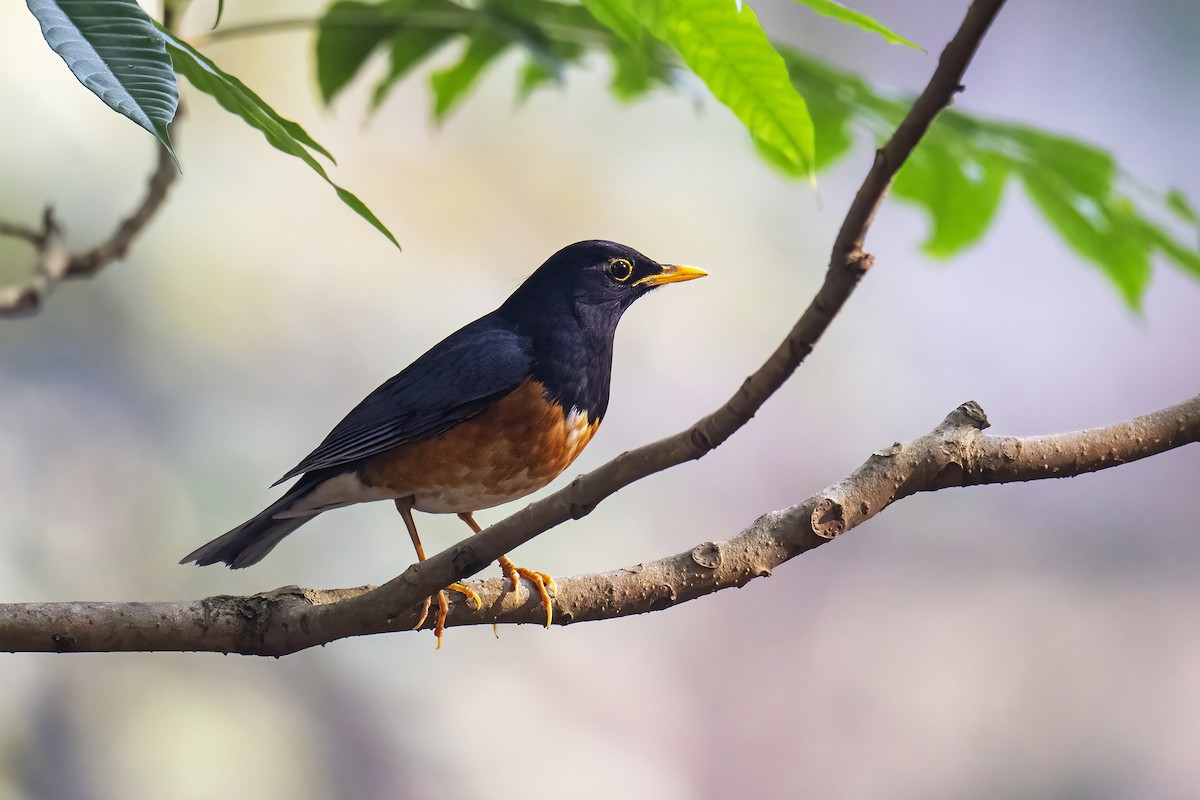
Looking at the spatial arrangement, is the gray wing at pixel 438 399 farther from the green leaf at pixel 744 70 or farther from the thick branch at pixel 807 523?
the green leaf at pixel 744 70

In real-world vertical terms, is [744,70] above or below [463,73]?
above

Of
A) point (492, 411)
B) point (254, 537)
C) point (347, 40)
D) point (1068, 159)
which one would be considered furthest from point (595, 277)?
point (1068, 159)

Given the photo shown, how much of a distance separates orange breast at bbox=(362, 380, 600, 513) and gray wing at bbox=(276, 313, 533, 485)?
0.06 ft

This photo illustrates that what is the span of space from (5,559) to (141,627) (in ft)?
6.01

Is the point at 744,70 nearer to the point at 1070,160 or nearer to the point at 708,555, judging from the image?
the point at 708,555

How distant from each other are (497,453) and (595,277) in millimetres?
286

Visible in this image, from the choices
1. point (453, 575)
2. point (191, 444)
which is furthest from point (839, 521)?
point (191, 444)

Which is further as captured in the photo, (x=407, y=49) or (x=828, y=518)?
(x=407, y=49)

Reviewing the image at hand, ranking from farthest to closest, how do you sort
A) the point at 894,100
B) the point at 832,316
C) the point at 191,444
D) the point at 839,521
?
the point at 191,444, the point at 894,100, the point at 839,521, the point at 832,316

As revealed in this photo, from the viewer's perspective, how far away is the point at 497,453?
157cm

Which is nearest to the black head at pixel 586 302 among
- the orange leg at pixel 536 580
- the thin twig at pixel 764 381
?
the orange leg at pixel 536 580

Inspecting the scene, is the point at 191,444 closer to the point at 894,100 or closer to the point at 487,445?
the point at 487,445

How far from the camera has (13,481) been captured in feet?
9.36

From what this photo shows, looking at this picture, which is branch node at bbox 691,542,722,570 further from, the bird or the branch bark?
the bird
